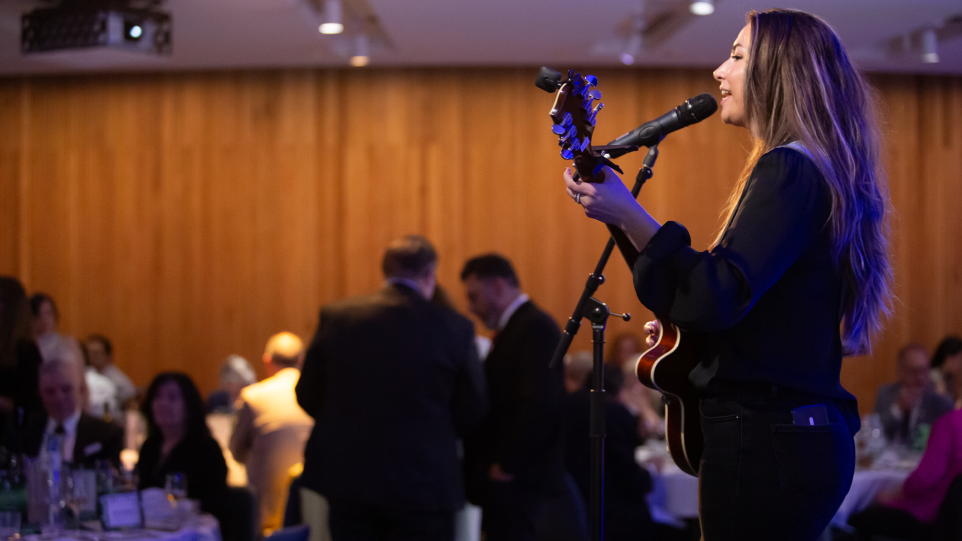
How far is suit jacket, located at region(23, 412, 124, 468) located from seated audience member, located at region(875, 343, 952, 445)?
13.3 ft

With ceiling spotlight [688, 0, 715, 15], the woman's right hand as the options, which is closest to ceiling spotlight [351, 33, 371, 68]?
ceiling spotlight [688, 0, 715, 15]

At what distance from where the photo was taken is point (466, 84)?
734 cm

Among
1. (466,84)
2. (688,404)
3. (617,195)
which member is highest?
(466,84)

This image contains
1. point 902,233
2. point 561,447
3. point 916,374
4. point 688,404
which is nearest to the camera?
point 688,404

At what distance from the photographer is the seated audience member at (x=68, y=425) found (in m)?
3.69

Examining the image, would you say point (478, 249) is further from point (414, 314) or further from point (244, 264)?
point (414, 314)

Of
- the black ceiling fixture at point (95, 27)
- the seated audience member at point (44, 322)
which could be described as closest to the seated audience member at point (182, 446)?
the seated audience member at point (44, 322)

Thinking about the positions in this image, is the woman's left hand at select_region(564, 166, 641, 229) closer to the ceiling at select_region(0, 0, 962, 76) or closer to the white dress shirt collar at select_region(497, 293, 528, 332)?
the white dress shirt collar at select_region(497, 293, 528, 332)

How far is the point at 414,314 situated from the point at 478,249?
160 inches

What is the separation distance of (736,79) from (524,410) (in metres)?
2.33

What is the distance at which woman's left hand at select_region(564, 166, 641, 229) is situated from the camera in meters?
1.23

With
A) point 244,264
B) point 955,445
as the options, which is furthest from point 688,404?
point 244,264

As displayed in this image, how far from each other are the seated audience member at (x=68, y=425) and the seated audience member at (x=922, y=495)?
3.42 meters

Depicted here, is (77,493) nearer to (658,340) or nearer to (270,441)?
(270,441)
